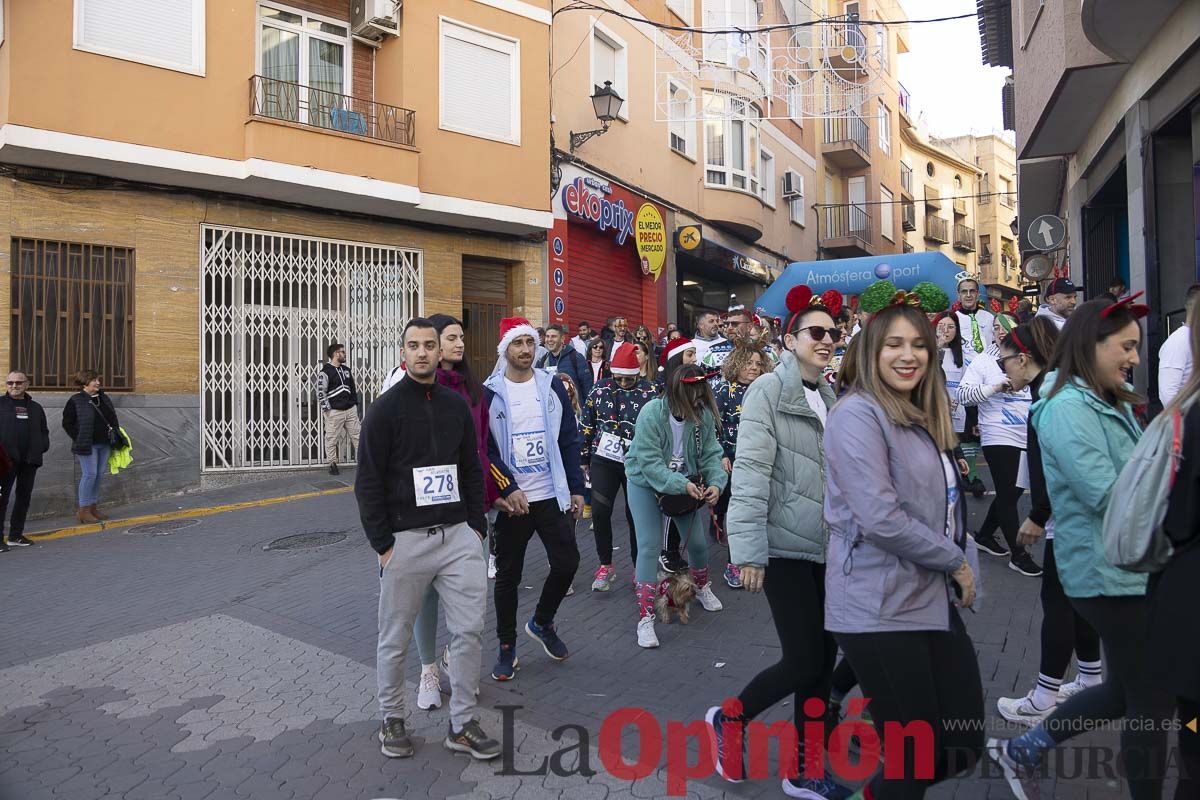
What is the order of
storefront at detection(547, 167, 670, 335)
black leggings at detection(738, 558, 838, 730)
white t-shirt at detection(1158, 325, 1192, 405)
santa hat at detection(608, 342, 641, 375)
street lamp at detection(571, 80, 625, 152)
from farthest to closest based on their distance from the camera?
storefront at detection(547, 167, 670, 335), street lamp at detection(571, 80, 625, 152), santa hat at detection(608, 342, 641, 375), white t-shirt at detection(1158, 325, 1192, 405), black leggings at detection(738, 558, 838, 730)

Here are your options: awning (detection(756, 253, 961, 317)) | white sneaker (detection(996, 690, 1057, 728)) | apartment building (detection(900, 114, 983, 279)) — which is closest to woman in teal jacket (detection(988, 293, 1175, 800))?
white sneaker (detection(996, 690, 1057, 728))

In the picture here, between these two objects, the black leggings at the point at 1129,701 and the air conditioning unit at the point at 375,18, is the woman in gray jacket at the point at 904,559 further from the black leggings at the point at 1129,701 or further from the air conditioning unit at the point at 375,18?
the air conditioning unit at the point at 375,18

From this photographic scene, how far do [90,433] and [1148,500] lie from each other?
408 inches

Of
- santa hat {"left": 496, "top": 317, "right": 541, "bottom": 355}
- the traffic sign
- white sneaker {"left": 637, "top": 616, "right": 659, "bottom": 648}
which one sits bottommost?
white sneaker {"left": 637, "top": 616, "right": 659, "bottom": 648}

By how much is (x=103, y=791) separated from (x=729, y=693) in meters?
2.89

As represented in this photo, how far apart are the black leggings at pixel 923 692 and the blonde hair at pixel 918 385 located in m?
0.65

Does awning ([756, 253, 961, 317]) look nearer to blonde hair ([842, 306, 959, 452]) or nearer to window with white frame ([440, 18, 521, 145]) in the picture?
window with white frame ([440, 18, 521, 145])

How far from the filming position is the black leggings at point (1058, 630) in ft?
12.3

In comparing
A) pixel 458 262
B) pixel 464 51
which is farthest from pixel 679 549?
pixel 464 51

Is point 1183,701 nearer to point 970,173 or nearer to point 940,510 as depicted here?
point 940,510

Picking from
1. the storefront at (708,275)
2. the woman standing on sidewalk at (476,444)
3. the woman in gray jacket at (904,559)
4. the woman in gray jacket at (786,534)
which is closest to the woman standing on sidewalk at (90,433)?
the woman standing on sidewalk at (476,444)

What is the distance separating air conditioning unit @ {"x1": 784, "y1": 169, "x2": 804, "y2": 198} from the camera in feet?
84.7

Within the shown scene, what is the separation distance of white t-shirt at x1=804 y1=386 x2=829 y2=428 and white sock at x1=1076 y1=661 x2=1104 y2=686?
167cm

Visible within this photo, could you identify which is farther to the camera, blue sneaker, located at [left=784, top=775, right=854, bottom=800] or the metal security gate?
the metal security gate
